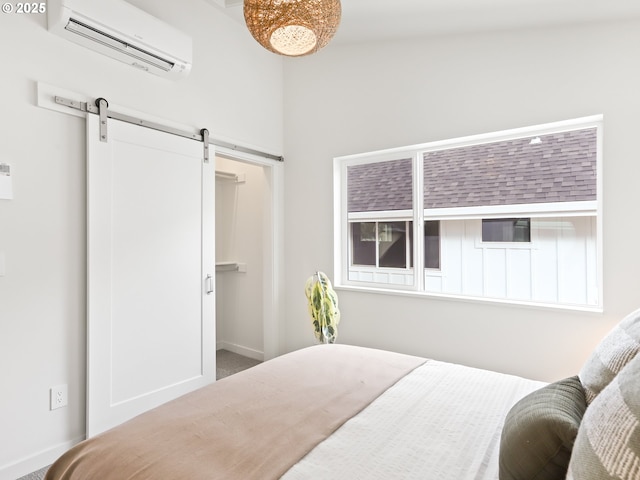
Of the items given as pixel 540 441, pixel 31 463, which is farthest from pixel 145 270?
pixel 540 441

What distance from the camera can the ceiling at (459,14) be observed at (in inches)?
83.2

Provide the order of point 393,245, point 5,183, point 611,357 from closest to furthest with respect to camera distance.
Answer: point 611,357
point 5,183
point 393,245

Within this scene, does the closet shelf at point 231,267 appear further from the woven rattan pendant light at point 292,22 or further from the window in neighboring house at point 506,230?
the woven rattan pendant light at point 292,22

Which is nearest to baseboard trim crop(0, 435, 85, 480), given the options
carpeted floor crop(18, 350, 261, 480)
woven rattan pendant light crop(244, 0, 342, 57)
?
carpeted floor crop(18, 350, 261, 480)

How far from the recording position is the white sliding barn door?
2.34 m

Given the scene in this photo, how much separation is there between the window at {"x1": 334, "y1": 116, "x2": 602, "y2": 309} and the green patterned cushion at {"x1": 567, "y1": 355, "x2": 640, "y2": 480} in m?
1.91

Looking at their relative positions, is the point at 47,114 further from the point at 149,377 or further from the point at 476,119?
the point at 476,119

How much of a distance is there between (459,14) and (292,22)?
54.4 inches

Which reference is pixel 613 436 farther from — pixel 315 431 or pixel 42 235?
pixel 42 235

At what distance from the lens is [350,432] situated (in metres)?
1.25

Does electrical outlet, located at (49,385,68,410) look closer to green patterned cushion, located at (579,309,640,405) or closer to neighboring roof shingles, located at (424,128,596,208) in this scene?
green patterned cushion, located at (579,309,640,405)

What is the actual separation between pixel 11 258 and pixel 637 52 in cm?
367

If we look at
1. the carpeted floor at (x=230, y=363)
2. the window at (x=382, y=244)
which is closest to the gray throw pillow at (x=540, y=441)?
the window at (x=382, y=244)

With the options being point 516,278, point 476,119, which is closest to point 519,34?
point 476,119
